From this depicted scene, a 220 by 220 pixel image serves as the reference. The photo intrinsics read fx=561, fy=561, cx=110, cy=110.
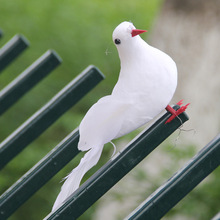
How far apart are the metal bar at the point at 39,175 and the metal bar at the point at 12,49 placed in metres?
0.45

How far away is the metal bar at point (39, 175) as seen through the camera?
1141 millimetres

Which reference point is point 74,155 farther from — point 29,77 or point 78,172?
point 29,77

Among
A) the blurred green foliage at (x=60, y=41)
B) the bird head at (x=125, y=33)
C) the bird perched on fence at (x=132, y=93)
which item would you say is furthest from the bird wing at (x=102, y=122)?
the blurred green foliage at (x=60, y=41)

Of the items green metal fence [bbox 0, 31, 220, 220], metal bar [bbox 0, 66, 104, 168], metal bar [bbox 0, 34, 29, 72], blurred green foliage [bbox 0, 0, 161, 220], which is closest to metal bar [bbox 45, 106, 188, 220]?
green metal fence [bbox 0, 31, 220, 220]

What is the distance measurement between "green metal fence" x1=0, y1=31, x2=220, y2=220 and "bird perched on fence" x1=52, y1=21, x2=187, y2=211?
3 centimetres

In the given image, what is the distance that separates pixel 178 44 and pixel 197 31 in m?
0.14

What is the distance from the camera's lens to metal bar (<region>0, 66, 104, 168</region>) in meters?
1.23

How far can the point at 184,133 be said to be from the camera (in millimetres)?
3008

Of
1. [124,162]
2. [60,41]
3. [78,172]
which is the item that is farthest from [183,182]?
[60,41]

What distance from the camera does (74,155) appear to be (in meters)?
1.16

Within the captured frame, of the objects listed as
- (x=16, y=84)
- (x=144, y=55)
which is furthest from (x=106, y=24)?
(x=144, y=55)

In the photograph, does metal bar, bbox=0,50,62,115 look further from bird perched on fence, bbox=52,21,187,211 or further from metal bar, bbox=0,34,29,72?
bird perched on fence, bbox=52,21,187,211

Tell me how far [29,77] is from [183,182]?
608 mm

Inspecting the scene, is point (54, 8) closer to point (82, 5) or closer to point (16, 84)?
point (82, 5)
